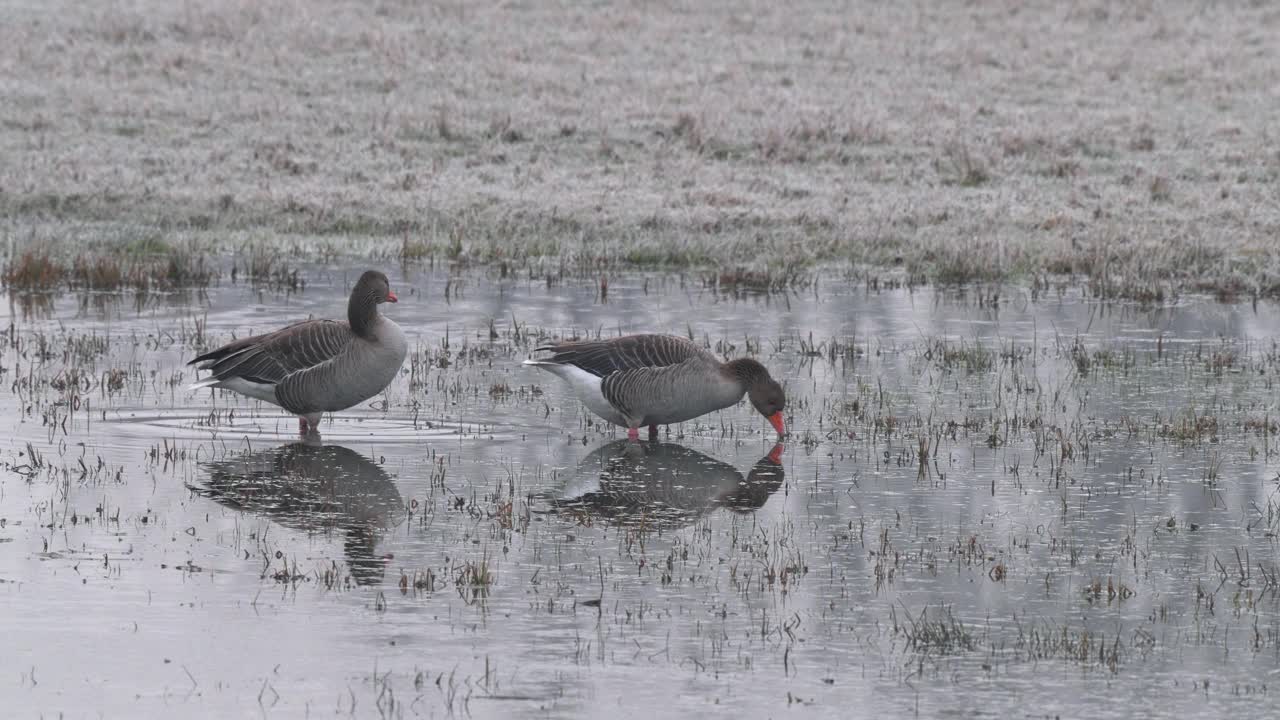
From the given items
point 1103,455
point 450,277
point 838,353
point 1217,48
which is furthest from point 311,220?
point 1217,48

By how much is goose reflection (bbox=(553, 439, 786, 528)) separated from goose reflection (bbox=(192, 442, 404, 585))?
1.17 metres

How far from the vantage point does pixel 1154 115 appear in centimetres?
3334

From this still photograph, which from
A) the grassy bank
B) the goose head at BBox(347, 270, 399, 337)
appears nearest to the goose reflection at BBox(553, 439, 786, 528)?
the goose head at BBox(347, 270, 399, 337)

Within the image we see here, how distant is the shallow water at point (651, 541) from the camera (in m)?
7.20

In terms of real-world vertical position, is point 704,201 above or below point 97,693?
above

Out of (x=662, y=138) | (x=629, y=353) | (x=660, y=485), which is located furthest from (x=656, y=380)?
(x=662, y=138)

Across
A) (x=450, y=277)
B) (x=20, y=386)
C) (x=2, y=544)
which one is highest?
(x=450, y=277)

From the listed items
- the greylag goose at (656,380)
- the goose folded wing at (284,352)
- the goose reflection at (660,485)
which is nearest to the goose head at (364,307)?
the goose folded wing at (284,352)

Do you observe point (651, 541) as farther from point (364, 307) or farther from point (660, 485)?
point (364, 307)

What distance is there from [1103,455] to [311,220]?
15866mm

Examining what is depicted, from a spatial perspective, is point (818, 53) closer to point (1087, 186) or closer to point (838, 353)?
point (1087, 186)

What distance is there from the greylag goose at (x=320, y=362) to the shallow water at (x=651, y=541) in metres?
0.35

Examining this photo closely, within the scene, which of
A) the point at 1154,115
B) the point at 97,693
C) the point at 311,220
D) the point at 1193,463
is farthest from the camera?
the point at 1154,115

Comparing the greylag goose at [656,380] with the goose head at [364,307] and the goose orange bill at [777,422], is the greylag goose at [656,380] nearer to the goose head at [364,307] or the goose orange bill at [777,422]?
the goose orange bill at [777,422]
